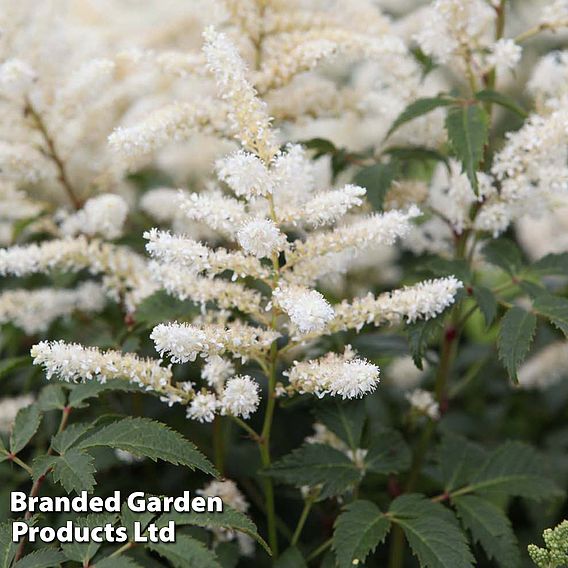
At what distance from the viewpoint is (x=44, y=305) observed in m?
2.65

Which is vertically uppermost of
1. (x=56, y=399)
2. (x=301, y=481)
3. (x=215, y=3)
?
(x=215, y=3)

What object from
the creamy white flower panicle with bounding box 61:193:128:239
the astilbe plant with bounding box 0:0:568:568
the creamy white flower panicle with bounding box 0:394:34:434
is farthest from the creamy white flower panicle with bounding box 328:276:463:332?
the creamy white flower panicle with bounding box 0:394:34:434

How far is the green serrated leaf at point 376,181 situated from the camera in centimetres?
227

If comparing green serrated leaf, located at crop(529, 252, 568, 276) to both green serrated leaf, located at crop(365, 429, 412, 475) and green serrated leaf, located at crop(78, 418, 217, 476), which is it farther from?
green serrated leaf, located at crop(78, 418, 217, 476)

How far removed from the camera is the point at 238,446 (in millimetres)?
2709

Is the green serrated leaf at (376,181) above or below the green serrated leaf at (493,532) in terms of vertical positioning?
above

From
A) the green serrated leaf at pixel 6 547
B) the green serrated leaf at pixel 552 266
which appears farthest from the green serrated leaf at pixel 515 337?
the green serrated leaf at pixel 6 547

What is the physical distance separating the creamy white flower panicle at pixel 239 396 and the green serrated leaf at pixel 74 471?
1.07ft

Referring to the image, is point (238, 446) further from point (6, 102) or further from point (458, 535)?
point (6, 102)

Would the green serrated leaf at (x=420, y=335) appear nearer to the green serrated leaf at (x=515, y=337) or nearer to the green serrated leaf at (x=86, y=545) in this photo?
the green serrated leaf at (x=515, y=337)

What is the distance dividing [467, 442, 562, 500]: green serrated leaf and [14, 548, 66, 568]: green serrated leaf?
45.4 inches

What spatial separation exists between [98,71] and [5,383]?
1.46 metres

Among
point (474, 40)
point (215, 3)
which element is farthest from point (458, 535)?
point (215, 3)

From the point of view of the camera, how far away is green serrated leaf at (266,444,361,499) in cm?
197
